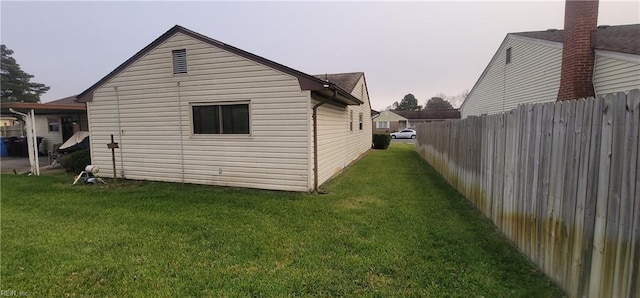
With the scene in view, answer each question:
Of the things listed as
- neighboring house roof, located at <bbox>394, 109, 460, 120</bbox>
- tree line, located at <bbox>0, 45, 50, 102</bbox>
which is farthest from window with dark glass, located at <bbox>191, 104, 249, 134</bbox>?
neighboring house roof, located at <bbox>394, 109, 460, 120</bbox>

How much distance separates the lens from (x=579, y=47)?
8.38 metres

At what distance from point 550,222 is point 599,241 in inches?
29.6

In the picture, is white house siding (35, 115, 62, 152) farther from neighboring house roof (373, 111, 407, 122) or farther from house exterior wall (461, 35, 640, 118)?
neighboring house roof (373, 111, 407, 122)

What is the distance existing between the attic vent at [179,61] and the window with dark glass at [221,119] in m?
1.08

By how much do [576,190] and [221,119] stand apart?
292 inches

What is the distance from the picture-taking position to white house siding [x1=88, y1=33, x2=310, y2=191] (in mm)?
7391

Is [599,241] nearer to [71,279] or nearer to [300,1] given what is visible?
[71,279]

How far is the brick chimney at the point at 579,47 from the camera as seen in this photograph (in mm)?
8211

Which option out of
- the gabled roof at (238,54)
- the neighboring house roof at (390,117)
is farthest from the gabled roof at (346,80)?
the neighboring house roof at (390,117)

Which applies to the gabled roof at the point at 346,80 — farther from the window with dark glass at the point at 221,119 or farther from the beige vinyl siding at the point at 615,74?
the beige vinyl siding at the point at 615,74

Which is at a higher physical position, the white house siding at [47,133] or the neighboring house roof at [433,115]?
the neighboring house roof at [433,115]

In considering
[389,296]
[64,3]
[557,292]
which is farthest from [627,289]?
[64,3]

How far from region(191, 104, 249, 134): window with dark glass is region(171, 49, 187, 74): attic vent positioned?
108cm

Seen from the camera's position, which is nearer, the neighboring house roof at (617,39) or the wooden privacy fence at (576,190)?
the wooden privacy fence at (576,190)
